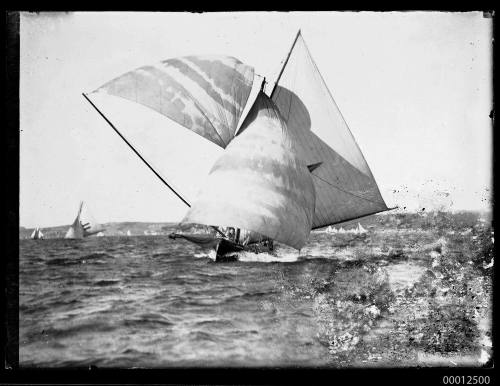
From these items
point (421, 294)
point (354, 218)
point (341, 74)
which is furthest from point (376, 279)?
point (341, 74)

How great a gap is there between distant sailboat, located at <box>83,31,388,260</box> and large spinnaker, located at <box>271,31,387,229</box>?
0.05ft

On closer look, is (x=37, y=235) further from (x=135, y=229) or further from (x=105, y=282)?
(x=135, y=229)

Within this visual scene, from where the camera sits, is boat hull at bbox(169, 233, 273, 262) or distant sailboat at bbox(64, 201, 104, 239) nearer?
distant sailboat at bbox(64, 201, 104, 239)

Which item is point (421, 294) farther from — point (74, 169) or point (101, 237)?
point (74, 169)

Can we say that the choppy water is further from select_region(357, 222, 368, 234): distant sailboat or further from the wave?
select_region(357, 222, 368, 234): distant sailboat

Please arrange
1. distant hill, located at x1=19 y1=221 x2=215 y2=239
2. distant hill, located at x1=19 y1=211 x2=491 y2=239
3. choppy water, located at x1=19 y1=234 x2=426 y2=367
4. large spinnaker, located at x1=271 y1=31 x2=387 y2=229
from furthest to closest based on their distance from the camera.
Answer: large spinnaker, located at x1=271 y1=31 x2=387 y2=229
distant hill, located at x1=19 y1=211 x2=491 y2=239
distant hill, located at x1=19 y1=221 x2=215 y2=239
choppy water, located at x1=19 y1=234 x2=426 y2=367

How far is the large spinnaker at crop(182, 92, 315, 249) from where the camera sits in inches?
199

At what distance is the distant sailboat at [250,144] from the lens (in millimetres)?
5027

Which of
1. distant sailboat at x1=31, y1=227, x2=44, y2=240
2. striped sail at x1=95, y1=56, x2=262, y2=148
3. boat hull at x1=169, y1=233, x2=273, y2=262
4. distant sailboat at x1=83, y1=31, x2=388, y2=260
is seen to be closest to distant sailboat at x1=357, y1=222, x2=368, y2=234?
distant sailboat at x1=83, y1=31, x2=388, y2=260

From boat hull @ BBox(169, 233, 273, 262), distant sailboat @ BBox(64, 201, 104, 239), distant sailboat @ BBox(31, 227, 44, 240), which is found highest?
distant sailboat @ BBox(64, 201, 104, 239)

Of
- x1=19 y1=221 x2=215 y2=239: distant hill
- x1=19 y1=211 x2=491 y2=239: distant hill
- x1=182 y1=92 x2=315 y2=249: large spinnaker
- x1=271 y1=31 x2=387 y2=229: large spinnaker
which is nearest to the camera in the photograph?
x1=19 y1=221 x2=215 y2=239: distant hill

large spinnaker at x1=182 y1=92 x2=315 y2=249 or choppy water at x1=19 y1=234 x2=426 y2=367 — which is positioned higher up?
large spinnaker at x1=182 y1=92 x2=315 y2=249
